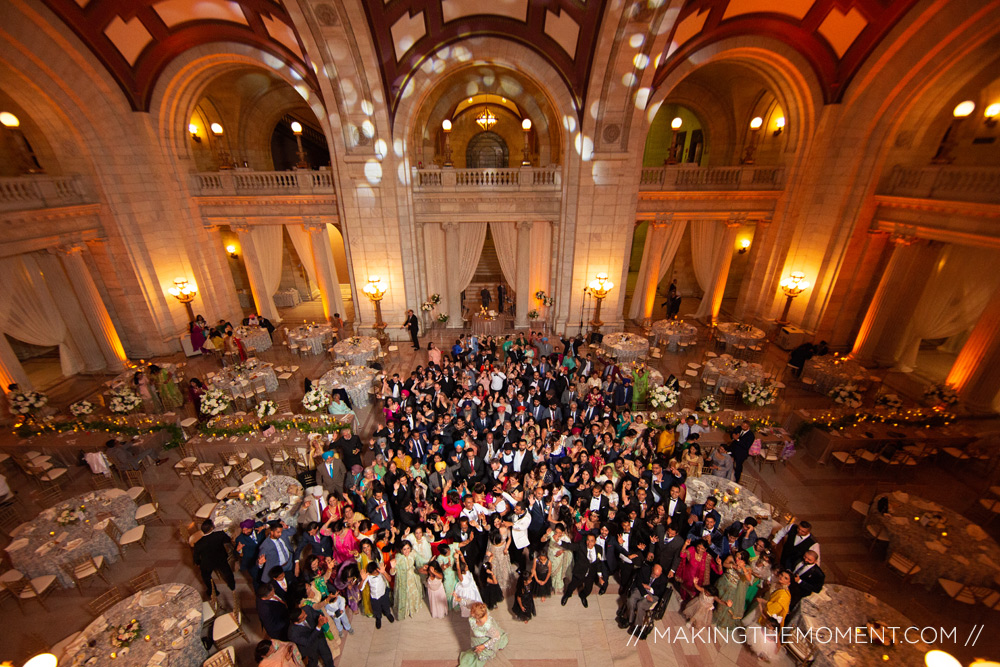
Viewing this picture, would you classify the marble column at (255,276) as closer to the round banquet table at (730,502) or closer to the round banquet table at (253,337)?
the round banquet table at (253,337)

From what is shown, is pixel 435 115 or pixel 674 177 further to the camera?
pixel 435 115

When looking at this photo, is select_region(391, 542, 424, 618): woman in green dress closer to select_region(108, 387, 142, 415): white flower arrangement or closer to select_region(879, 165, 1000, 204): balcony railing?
select_region(108, 387, 142, 415): white flower arrangement

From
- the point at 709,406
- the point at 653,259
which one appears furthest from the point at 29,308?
the point at 653,259

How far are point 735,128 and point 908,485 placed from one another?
14.6 m

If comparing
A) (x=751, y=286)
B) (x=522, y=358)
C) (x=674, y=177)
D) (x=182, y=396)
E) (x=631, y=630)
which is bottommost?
(x=631, y=630)

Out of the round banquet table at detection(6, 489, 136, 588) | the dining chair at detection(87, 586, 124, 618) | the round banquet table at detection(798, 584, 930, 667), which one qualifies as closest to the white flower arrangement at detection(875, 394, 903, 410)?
the round banquet table at detection(798, 584, 930, 667)

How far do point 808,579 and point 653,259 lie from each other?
40.9ft

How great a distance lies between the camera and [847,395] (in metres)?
11.3

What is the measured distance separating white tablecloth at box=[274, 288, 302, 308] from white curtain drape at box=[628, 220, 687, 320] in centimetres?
1538

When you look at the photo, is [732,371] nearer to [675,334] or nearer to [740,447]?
[675,334]

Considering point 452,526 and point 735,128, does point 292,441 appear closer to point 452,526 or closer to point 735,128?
point 452,526

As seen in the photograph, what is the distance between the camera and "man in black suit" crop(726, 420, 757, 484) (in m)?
8.95

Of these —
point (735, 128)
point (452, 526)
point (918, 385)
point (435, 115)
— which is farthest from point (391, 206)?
point (918, 385)

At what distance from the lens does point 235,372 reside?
1260cm
